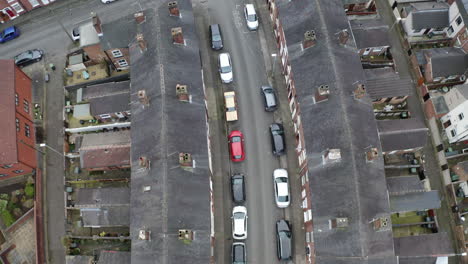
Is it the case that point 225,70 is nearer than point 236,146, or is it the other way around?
point 236,146

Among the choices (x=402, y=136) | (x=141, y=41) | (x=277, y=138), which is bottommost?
(x=402, y=136)

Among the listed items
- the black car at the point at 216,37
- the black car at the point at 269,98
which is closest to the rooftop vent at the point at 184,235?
the black car at the point at 269,98

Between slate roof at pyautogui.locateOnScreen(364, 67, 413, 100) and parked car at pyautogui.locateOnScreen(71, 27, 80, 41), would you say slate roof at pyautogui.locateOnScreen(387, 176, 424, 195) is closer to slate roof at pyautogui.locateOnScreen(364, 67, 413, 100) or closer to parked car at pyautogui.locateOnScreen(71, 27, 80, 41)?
slate roof at pyautogui.locateOnScreen(364, 67, 413, 100)

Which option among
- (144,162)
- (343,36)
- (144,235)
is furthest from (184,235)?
(343,36)

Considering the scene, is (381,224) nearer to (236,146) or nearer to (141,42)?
(236,146)

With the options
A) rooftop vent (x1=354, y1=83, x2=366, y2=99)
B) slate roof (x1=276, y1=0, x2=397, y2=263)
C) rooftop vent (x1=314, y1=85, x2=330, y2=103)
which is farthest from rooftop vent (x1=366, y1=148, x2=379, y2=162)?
rooftop vent (x1=314, y1=85, x2=330, y2=103)

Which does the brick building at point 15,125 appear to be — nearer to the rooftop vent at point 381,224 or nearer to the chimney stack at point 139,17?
the chimney stack at point 139,17

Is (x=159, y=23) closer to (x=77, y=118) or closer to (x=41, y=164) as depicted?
(x=77, y=118)
